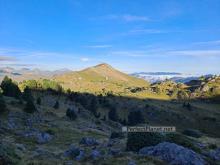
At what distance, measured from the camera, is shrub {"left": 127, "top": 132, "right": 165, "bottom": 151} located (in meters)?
36.9

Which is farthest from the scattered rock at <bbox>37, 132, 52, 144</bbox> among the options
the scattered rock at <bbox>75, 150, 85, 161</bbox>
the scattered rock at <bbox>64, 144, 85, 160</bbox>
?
the scattered rock at <bbox>75, 150, 85, 161</bbox>

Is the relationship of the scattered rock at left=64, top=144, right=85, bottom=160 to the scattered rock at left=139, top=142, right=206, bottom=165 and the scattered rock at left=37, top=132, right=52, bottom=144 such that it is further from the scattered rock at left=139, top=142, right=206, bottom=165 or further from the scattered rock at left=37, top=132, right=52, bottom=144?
the scattered rock at left=37, top=132, right=52, bottom=144

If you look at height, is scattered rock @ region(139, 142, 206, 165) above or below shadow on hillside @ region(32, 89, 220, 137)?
above

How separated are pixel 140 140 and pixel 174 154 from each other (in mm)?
5523

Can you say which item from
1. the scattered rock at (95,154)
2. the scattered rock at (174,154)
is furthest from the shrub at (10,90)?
the scattered rock at (174,154)

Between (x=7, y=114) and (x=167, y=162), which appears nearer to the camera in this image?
(x=167, y=162)

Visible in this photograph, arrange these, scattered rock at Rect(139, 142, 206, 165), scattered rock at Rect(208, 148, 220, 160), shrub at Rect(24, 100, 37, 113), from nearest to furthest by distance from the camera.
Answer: scattered rock at Rect(139, 142, 206, 165), scattered rock at Rect(208, 148, 220, 160), shrub at Rect(24, 100, 37, 113)

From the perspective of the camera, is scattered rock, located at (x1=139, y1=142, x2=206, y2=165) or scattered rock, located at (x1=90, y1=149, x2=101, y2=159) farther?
scattered rock, located at (x1=90, y1=149, x2=101, y2=159)

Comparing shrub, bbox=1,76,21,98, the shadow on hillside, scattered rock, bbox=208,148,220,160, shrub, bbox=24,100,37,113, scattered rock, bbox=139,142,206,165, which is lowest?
the shadow on hillside

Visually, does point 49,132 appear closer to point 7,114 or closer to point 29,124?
point 29,124

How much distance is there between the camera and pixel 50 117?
81.7 metres

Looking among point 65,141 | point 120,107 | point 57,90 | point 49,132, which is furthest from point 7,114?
point 120,107

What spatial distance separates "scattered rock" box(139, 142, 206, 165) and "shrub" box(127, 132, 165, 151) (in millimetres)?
2190

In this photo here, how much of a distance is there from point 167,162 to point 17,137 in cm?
3055
